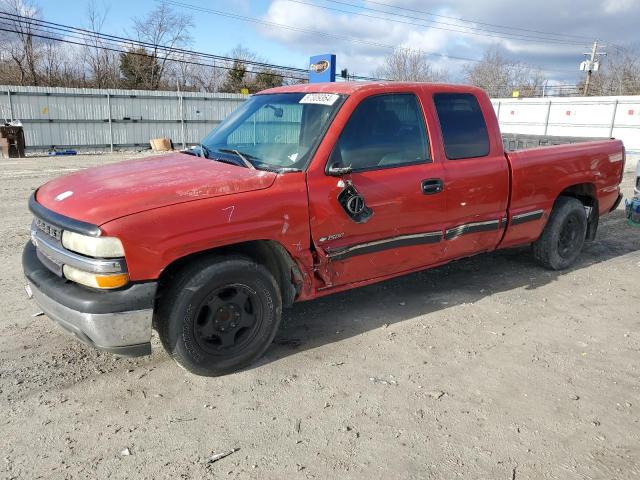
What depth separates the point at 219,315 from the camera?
333 cm

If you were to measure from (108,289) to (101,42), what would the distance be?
36.2 metres

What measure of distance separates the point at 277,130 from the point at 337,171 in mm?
738

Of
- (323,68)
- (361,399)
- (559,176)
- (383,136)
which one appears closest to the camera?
(361,399)

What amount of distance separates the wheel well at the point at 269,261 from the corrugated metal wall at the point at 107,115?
17.1 meters

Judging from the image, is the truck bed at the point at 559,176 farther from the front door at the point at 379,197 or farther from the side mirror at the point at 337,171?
the side mirror at the point at 337,171

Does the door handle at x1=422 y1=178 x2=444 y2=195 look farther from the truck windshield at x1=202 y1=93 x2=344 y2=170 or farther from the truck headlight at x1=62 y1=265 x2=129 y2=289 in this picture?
the truck headlight at x1=62 y1=265 x2=129 y2=289

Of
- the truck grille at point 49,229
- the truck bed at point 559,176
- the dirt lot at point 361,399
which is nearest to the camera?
the dirt lot at point 361,399

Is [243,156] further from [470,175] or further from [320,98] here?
[470,175]

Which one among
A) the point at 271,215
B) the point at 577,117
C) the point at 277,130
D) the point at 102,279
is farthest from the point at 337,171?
the point at 577,117

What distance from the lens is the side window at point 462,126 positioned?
14.4 ft

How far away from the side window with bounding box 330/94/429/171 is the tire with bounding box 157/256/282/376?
40.6 inches

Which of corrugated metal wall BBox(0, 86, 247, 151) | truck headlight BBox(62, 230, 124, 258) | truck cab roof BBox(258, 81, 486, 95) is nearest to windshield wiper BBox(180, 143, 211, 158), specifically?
truck cab roof BBox(258, 81, 486, 95)

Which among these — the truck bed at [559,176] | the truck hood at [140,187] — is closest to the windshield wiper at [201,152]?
the truck hood at [140,187]

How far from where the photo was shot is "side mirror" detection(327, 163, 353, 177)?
3.59 metres
